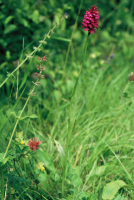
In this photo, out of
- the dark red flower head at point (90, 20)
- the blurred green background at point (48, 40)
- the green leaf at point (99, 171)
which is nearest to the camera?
the dark red flower head at point (90, 20)

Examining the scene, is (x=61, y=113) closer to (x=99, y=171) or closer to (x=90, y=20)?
(x=99, y=171)

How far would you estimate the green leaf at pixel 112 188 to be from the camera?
3.93ft

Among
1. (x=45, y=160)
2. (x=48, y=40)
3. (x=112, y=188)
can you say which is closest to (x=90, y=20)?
(x=45, y=160)

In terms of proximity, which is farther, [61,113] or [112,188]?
[61,113]

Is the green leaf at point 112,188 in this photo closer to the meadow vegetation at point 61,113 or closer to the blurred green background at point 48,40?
the meadow vegetation at point 61,113

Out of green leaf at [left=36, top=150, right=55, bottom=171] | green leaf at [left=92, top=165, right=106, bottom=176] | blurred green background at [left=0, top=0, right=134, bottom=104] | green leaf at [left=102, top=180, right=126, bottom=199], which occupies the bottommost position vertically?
green leaf at [left=102, top=180, right=126, bottom=199]

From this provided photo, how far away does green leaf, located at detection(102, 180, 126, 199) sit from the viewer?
1198mm

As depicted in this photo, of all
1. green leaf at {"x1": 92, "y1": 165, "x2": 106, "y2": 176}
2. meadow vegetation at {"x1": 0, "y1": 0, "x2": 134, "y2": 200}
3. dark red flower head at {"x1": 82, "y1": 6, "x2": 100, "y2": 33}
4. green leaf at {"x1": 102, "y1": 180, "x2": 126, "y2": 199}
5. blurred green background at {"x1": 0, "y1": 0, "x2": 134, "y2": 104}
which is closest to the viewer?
dark red flower head at {"x1": 82, "y1": 6, "x2": 100, "y2": 33}

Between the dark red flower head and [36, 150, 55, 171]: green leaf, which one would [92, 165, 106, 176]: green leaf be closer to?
[36, 150, 55, 171]: green leaf

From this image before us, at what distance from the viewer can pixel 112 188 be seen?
1222 millimetres

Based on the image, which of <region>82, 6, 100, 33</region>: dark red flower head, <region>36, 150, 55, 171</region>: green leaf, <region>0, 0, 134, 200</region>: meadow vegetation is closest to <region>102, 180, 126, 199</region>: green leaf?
<region>0, 0, 134, 200</region>: meadow vegetation

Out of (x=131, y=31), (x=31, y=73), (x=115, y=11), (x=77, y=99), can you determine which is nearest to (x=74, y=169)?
(x=77, y=99)

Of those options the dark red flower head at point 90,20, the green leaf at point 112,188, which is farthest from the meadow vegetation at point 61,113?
the dark red flower head at point 90,20

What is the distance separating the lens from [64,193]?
119cm
